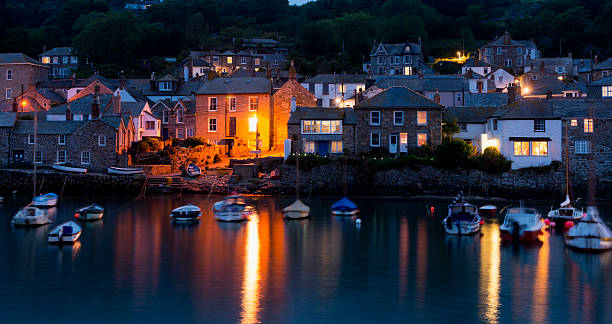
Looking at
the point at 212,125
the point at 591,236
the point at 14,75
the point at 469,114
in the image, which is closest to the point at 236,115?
the point at 212,125

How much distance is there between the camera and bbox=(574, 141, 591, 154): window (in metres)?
54.7

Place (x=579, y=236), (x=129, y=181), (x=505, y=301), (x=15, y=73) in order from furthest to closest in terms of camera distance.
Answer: (x=15, y=73), (x=129, y=181), (x=579, y=236), (x=505, y=301)

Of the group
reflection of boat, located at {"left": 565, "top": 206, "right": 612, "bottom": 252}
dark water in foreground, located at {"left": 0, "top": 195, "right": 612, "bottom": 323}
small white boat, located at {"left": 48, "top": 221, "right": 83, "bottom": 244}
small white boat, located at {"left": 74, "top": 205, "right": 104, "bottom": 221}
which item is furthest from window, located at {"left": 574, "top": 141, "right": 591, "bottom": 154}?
small white boat, located at {"left": 48, "top": 221, "right": 83, "bottom": 244}

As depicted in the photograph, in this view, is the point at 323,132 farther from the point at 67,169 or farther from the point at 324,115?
the point at 67,169

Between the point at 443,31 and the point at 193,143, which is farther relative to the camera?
the point at 443,31

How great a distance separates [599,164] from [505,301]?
30.1 meters

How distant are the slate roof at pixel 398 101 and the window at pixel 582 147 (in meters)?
11.4

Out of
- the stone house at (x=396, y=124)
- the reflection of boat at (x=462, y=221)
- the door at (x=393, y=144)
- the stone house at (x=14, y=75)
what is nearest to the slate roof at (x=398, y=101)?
the stone house at (x=396, y=124)

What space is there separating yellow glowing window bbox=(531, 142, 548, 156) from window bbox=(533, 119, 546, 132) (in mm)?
1110

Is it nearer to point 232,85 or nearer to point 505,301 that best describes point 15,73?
point 232,85

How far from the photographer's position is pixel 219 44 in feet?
443

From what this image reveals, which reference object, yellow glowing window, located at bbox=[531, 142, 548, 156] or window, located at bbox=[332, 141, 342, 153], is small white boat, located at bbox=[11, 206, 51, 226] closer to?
window, located at bbox=[332, 141, 342, 153]

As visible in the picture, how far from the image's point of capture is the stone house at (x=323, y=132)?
199 ft

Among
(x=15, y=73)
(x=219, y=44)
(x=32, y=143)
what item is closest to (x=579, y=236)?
(x=32, y=143)
